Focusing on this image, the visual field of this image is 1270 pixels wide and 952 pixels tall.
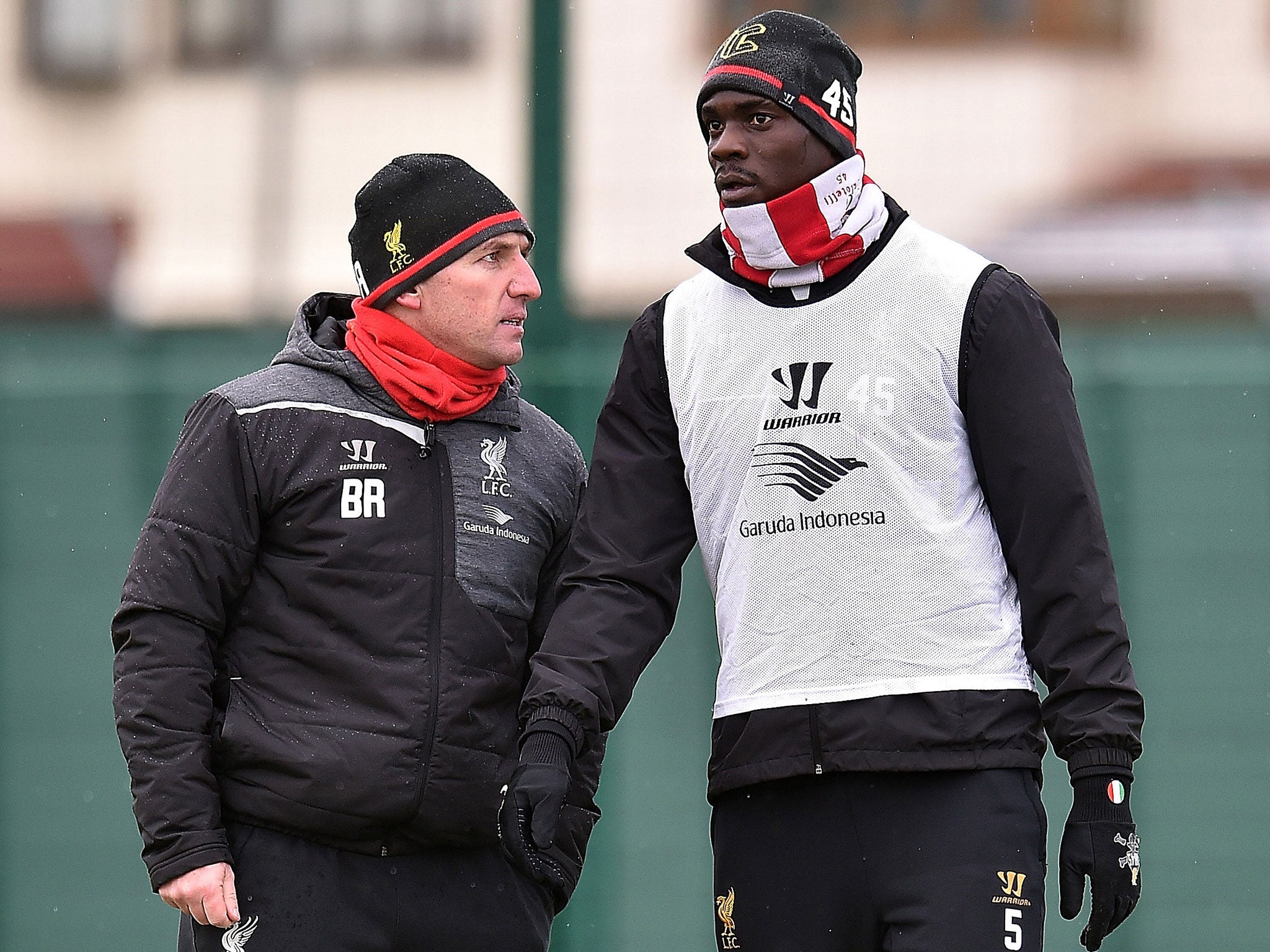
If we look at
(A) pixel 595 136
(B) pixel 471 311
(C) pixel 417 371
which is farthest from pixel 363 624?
(A) pixel 595 136

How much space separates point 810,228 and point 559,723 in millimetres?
966

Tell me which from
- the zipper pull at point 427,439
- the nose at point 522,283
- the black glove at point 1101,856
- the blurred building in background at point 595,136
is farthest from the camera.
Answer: the blurred building in background at point 595,136

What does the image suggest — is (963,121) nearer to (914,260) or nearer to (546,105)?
(546,105)

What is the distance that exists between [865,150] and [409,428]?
8.62 feet

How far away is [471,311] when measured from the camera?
139 inches

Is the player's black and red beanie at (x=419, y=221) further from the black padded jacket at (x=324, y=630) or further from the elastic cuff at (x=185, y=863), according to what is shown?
Answer: the elastic cuff at (x=185, y=863)

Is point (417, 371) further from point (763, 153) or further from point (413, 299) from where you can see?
point (763, 153)

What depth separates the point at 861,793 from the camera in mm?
3062

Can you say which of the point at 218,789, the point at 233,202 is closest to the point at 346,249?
the point at 233,202

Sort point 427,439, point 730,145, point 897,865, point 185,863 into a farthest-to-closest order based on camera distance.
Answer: point 427,439 → point 730,145 → point 185,863 → point 897,865

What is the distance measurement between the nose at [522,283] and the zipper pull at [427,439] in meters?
0.30

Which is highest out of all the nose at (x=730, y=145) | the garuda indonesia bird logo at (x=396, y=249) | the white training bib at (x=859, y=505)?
the nose at (x=730, y=145)

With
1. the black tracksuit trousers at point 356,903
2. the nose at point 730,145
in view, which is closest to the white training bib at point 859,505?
the nose at point 730,145

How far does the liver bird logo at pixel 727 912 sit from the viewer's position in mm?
3154
